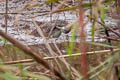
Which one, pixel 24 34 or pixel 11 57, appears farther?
pixel 24 34

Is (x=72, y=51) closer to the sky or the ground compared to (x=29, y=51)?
closer to the ground

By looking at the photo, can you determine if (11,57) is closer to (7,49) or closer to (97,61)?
(7,49)

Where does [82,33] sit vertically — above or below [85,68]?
above

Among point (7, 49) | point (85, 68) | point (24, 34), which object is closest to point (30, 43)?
point (24, 34)

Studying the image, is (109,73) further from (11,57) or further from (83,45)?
(11,57)

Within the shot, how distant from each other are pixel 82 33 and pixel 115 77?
64cm

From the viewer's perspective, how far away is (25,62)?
1.82 meters

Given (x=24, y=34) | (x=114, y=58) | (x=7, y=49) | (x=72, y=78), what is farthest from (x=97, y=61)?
(x=24, y=34)

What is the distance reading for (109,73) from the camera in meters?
1.77

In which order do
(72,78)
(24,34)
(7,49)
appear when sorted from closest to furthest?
(72,78) < (7,49) < (24,34)

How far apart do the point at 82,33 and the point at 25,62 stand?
620 mm

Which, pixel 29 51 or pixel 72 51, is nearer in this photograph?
pixel 29 51

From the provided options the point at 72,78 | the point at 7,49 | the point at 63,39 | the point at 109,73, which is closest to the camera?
the point at 109,73

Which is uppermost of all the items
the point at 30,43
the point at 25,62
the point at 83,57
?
the point at 83,57
